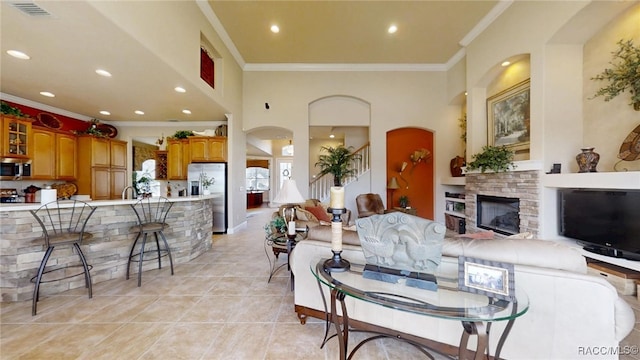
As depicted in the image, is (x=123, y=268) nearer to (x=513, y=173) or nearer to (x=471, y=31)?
(x=513, y=173)

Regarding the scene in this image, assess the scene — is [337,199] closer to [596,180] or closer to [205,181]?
[596,180]

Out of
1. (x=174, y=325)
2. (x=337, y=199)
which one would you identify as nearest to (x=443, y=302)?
(x=337, y=199)

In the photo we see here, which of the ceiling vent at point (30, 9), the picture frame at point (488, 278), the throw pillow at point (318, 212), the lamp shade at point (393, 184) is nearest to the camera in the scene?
the picture frame at point (488, 278)

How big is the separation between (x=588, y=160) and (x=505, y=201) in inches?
48.4

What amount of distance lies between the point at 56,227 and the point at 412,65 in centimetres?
727

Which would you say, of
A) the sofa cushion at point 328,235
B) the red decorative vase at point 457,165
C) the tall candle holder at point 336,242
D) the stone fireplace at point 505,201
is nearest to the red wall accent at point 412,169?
the red decorative vase at point 457,165

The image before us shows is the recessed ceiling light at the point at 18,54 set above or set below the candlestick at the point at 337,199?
above

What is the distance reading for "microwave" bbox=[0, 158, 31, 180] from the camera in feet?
12.7

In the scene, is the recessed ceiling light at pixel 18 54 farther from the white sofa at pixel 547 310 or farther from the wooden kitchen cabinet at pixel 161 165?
the white sofa at pixel 547 310

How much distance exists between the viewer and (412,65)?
234 inches

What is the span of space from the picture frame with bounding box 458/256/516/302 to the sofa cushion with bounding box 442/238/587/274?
309mm

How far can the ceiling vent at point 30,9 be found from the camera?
2.03 m

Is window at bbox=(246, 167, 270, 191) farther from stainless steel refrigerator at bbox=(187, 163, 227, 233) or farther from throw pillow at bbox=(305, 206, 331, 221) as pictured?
throw pillow at bbox=(305, 206, 331, 221)

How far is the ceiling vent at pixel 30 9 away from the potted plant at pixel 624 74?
20.3 ft
